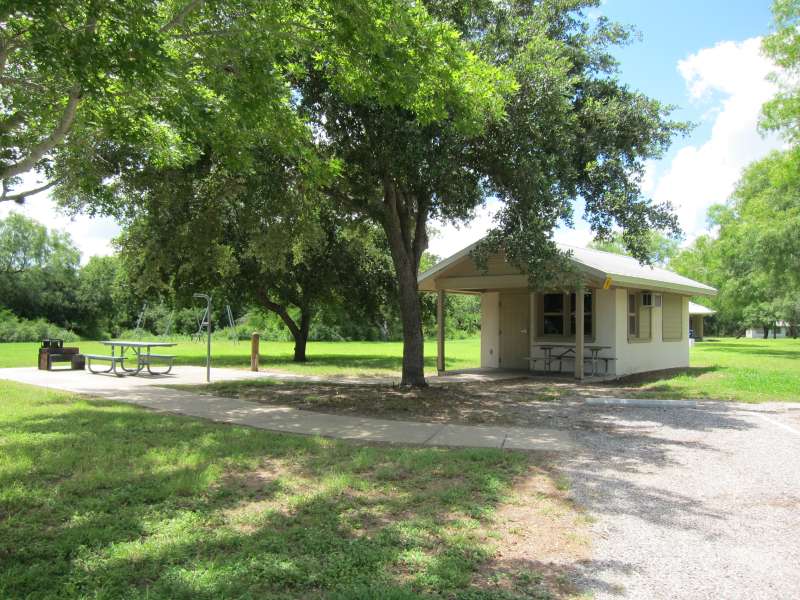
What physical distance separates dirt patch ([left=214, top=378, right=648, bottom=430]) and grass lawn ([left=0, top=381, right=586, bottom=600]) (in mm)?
2587

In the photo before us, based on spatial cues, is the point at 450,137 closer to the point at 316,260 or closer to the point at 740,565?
the point at 740,565

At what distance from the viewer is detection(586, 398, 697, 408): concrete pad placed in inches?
423

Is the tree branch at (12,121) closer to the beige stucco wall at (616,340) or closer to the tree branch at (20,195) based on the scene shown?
the tree branch at (20,195)

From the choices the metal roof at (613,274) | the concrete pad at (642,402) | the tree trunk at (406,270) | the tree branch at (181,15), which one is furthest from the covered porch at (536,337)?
the tree branch at (181,15)

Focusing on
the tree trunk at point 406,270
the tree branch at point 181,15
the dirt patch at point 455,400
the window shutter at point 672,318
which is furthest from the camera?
the window shutter at point 672,318

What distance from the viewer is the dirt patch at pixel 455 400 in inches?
367

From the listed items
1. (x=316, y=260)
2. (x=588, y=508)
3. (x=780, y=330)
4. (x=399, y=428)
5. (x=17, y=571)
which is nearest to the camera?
(x=17, y=571)

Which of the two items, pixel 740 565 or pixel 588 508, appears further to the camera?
pixel 588 508

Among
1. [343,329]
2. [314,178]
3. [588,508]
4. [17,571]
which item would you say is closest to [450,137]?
[314,178]

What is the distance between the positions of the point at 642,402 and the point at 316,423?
20.0 feet

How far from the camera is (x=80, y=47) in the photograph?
17.0ft

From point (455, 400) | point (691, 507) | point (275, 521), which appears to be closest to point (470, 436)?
point (691, 507)

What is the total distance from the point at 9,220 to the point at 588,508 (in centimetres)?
6488

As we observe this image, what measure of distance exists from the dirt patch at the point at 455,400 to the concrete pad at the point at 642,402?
1.14ft
